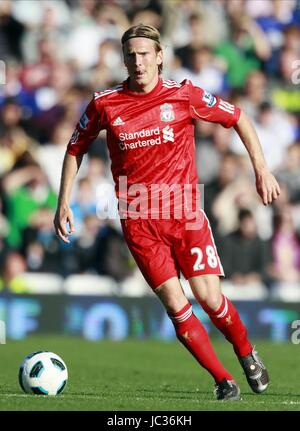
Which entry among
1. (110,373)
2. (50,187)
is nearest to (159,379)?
(110,373)

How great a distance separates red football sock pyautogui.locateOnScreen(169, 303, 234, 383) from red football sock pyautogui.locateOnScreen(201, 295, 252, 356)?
0.17m

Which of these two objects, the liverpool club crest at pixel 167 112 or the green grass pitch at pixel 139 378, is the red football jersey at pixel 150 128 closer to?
the liverpool club crest at pixel 167 112

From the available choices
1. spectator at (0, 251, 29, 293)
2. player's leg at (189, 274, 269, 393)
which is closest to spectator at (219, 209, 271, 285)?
spectator at (0, 251, 29, 293)

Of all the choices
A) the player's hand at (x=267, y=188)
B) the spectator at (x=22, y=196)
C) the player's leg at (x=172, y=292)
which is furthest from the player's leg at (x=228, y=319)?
the spectator at (x=22, y=196)

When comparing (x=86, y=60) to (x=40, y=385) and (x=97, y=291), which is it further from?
(x=40, y=385)

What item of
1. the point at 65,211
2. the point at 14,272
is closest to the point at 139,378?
the point at 65,211

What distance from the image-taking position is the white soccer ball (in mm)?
8031

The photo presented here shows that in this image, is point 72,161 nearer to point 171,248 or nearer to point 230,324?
point 171,248

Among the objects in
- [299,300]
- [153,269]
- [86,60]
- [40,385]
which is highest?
[86,60]

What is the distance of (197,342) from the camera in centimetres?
793

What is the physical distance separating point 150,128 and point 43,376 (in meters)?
2.02

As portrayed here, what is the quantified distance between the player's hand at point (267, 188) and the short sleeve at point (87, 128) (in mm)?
1275

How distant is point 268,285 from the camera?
49.4 ft
